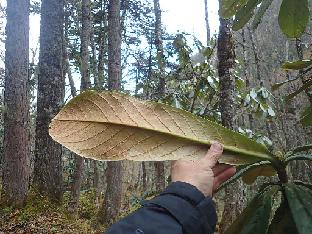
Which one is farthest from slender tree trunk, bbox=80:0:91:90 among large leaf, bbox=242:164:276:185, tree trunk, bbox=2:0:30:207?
large leaf, bbox=242:164:276:185

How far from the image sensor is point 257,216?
0.96m

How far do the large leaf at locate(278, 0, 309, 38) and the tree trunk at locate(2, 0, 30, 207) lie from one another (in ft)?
16.8

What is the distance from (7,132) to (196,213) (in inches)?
220

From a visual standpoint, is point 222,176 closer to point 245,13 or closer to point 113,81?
point 245,13

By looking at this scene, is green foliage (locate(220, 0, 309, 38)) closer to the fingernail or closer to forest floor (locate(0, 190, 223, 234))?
the fingernail

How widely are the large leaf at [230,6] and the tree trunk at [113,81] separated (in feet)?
18.0

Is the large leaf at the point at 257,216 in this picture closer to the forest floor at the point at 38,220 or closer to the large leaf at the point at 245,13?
the large leaf at the point at 245,13

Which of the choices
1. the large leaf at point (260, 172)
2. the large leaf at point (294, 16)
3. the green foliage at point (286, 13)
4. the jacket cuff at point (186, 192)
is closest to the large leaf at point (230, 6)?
the green foliage at point (286, 13)

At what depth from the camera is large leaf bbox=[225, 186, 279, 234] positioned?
0.94 m

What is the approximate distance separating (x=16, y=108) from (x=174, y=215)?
5550mm

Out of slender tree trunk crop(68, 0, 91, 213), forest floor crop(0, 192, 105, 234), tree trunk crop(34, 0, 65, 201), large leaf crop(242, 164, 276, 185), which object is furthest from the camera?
slender tree trunk crop(68, 0, 91, 213)

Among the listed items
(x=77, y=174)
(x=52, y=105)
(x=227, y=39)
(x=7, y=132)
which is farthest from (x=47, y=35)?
(x=227, y=39)

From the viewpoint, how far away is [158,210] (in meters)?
0.74

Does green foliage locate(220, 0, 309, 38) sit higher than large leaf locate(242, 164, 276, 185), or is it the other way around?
green foliage locate(220, 0, 309, 38)
